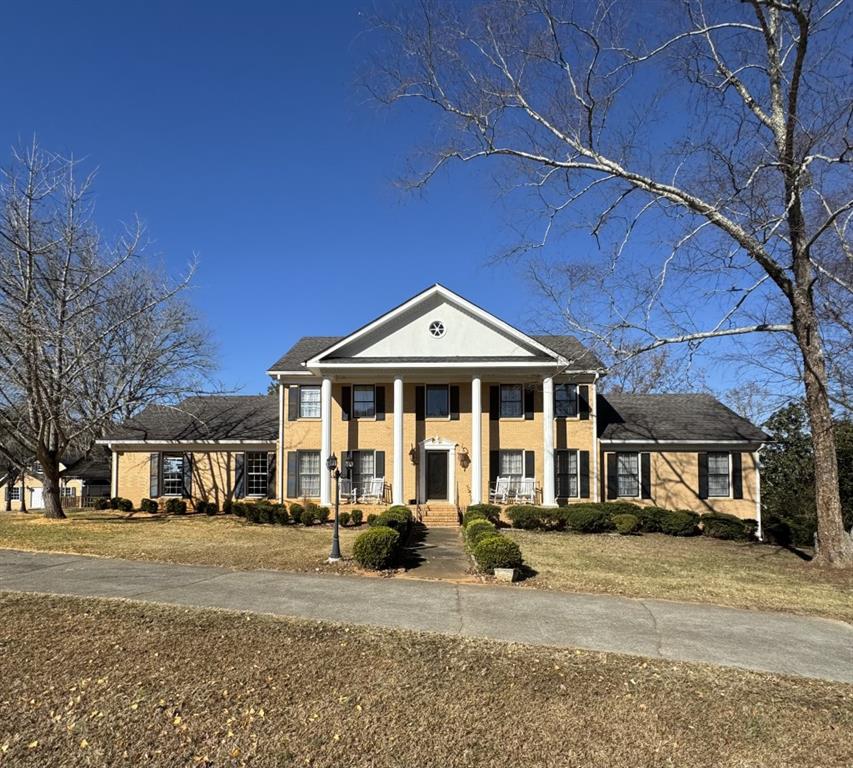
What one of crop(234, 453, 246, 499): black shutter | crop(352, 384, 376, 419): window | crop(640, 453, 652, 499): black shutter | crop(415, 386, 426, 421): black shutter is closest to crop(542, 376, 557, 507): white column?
crop(640, 453, 652, 499): black shutter

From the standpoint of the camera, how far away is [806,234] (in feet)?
45.3

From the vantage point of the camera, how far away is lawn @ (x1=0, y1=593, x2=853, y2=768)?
4836 millimetres

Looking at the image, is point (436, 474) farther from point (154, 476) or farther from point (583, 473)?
point (154, 476)

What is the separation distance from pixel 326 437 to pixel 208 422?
617 centimetres

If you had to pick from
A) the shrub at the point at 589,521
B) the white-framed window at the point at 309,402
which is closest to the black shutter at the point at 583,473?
the shrub at the point at 589,521

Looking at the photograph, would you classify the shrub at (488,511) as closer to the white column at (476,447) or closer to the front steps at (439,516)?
the front steps at (439,516)

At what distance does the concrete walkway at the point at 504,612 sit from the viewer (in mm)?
6938

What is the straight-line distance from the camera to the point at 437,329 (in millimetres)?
22250

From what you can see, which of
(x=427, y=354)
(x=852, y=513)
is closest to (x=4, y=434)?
(x=427, y=354)

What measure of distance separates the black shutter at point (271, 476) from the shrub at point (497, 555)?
560 inches

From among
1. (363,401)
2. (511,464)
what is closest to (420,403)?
(363,401)

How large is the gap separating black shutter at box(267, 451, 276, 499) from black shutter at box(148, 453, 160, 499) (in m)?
4.39

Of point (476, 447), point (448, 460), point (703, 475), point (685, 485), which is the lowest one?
point (685, 485)

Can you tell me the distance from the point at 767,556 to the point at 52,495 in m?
22.3
